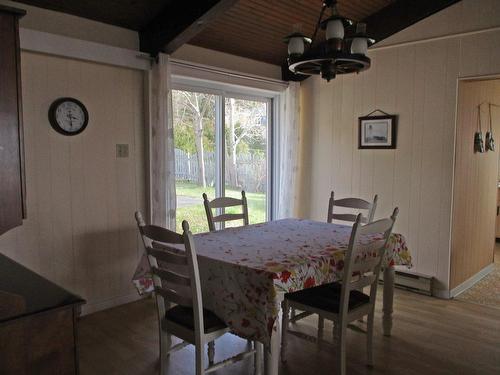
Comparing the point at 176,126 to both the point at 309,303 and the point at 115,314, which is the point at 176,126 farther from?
the point at 309,303

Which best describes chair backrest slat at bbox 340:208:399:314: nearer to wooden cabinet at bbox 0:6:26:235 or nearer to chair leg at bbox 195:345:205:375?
chair leg at bbox 195:345:205:375

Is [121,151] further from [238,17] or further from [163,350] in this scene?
[163,350]

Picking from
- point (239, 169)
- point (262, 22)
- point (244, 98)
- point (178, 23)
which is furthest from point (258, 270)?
point (244, 98)

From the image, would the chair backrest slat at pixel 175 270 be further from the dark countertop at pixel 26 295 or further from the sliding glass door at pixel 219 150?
the sliding glass door at pixel 219 150

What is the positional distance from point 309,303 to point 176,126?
89.0 inches

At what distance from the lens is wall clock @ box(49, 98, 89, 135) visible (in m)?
3.00

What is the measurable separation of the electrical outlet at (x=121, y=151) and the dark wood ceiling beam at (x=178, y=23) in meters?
0.81

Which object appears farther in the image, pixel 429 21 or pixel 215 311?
pixel 429 21

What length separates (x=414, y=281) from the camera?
3.90 metres

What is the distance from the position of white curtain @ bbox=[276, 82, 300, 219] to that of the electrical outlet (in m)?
1.94

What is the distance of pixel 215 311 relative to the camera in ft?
6.85

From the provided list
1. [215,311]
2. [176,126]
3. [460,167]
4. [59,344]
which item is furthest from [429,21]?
[59,344]

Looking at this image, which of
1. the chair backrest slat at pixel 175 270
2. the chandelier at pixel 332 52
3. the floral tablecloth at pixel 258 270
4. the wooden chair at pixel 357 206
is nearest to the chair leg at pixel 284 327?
the floral tablecloth at pixel 258 270

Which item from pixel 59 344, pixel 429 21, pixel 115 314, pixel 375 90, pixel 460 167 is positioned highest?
pixel 429 21
